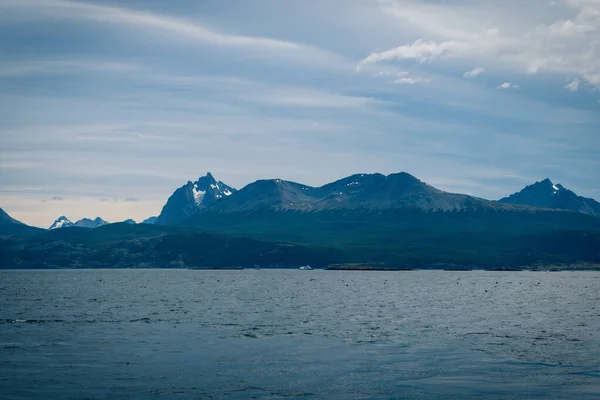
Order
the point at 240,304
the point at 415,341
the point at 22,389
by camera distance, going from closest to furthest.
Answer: the point at 22,389, the point at 415,341, the point at 240,304

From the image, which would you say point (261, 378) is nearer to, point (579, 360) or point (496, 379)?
point (496, 379)

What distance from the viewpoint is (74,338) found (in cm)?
7556

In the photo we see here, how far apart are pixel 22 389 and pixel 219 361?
19.0 meters

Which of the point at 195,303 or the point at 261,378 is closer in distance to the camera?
the point at 261,378

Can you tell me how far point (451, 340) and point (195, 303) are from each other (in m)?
72.9

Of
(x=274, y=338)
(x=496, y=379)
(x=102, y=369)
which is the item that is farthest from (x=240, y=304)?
(x=496, y=379)

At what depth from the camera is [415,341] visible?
247 ft

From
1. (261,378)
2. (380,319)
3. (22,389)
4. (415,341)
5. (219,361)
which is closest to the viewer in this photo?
(22,389)

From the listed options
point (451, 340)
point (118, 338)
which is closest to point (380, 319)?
point (451, 340)

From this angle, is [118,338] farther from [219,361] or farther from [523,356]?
[523,356]

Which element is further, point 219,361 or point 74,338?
point 74,338

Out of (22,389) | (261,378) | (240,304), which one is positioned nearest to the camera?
(22,389)

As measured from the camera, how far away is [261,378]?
5375 centimetres

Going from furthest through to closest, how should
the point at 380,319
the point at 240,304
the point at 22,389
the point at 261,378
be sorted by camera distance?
the point at 240,304
the point at 380,319
the point at 261,378
the point at 22,389
